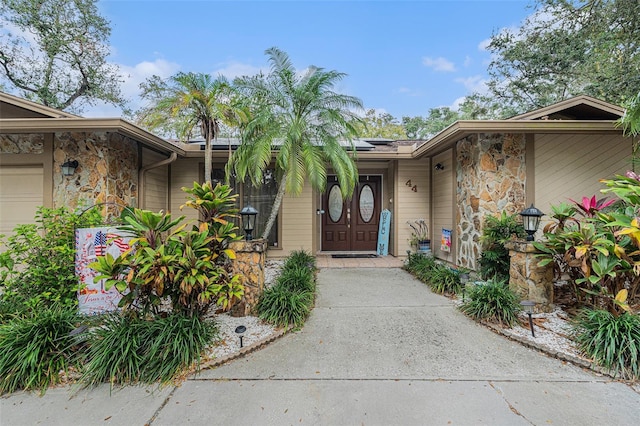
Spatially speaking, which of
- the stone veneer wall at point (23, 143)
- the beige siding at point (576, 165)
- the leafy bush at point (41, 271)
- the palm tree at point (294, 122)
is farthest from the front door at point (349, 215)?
the stone veneer wall at point (23, 143)

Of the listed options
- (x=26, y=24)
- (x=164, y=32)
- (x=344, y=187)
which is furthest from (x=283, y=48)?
(x=26, y=24)

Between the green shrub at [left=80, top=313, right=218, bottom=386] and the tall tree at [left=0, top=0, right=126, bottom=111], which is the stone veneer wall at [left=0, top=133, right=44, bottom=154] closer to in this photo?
the green shrub at [left=80, top=313, right=218, bottom=386]

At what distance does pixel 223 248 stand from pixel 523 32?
1310 centimetres

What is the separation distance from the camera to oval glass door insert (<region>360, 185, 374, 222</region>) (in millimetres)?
8141

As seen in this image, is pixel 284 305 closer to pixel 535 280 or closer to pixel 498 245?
pixel 535 280

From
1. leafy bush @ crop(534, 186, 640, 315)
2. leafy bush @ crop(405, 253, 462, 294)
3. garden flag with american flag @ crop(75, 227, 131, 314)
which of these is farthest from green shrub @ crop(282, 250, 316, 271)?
leafy bush @ crop(534, 186, 640, 315)

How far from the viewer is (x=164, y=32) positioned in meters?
7.30

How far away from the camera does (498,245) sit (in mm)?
4500

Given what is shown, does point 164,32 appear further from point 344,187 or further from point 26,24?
point 26,24

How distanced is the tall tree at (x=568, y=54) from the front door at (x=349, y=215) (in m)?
5.13

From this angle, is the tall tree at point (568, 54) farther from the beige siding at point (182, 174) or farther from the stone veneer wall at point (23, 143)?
the stone veneer wall at point (23, 143)

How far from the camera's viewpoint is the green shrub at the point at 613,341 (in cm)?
246

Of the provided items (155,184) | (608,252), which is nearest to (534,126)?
(608,252)

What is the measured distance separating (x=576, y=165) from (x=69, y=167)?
894cm
